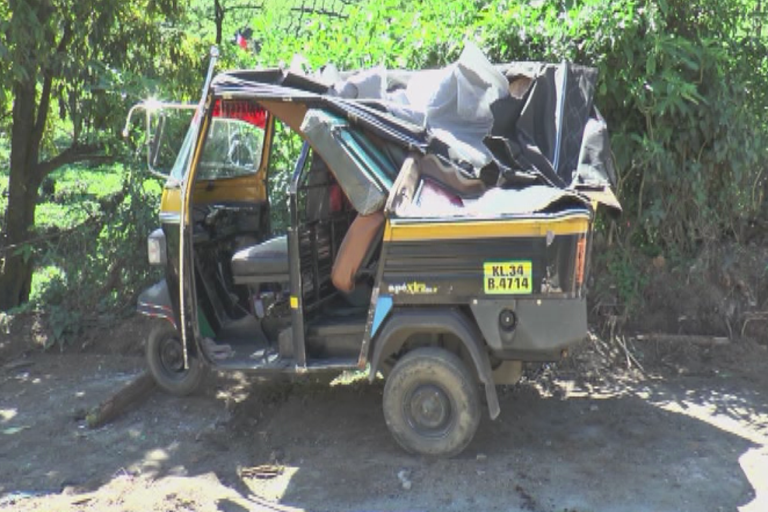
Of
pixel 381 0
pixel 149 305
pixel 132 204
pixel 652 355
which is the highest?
pixel 381 0

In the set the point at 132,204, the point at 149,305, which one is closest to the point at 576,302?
the point at 149,305

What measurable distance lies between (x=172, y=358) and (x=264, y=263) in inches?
52.0

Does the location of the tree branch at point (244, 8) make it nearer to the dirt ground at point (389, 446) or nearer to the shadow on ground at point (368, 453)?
the dirt ground at point (389, 446)

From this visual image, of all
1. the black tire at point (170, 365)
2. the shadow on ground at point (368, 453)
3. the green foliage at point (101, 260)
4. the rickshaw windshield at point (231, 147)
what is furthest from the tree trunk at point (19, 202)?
the rickshaw windshield at point (231, 147)

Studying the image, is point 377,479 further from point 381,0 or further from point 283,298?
point 381,0

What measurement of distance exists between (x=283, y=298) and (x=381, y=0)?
315 centimetres

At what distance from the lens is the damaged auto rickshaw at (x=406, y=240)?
462 cm

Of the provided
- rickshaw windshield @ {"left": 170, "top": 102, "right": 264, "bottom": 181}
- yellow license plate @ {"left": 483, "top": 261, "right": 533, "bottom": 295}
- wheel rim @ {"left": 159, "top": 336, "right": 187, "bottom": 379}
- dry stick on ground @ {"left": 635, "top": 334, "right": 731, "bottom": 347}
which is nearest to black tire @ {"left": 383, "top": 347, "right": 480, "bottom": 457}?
yellow license plate @ {"left": 483, "top": 261, "right": 533, "bottom": 295}

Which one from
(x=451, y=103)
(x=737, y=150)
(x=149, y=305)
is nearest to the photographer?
(x=451, y=103)

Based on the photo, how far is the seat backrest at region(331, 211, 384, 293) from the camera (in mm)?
4875

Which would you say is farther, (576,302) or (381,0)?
(381,0)

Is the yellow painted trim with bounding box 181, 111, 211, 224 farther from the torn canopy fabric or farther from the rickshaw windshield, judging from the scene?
the torn canopy fabric

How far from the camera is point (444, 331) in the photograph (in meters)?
4.80

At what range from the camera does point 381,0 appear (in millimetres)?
7344
